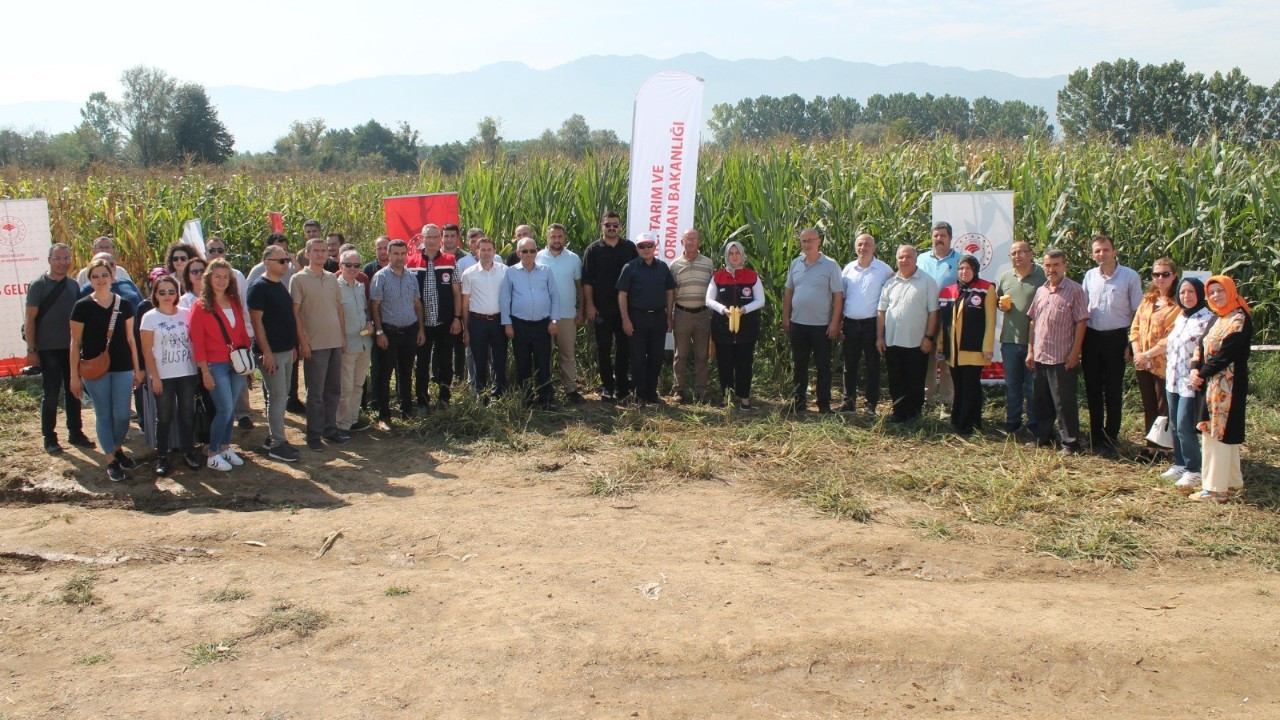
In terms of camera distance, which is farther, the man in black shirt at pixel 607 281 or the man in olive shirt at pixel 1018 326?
the man in black shirt at pixel 607 281

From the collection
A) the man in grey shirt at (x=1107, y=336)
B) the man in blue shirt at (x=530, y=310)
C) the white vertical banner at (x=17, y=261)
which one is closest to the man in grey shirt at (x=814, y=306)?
the man in grey shirt at (x=1107, y=336)

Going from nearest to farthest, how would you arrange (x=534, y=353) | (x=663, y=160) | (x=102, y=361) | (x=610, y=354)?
(x=102, y=361), (x=534, y=353), (x=610, y=354), (x=663, y=160)

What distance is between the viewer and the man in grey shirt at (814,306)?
8797mm

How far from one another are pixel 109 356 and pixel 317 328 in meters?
1.55

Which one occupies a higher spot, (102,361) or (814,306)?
(814,306)

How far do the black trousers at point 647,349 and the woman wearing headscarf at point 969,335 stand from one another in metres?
2.72

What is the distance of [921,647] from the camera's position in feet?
14.6

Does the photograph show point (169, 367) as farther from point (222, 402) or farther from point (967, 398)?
point (967, 398)

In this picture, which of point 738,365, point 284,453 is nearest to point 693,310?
point 738,365

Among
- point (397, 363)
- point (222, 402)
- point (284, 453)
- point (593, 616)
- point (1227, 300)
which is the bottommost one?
point (593, 616)

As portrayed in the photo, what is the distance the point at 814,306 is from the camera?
8.86m

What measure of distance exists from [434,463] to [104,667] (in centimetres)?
362

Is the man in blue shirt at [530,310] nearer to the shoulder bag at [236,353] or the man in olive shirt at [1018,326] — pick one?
the shoulder bag at [236,353]

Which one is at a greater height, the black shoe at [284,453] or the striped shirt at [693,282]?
the striped shirt at [693,282]
